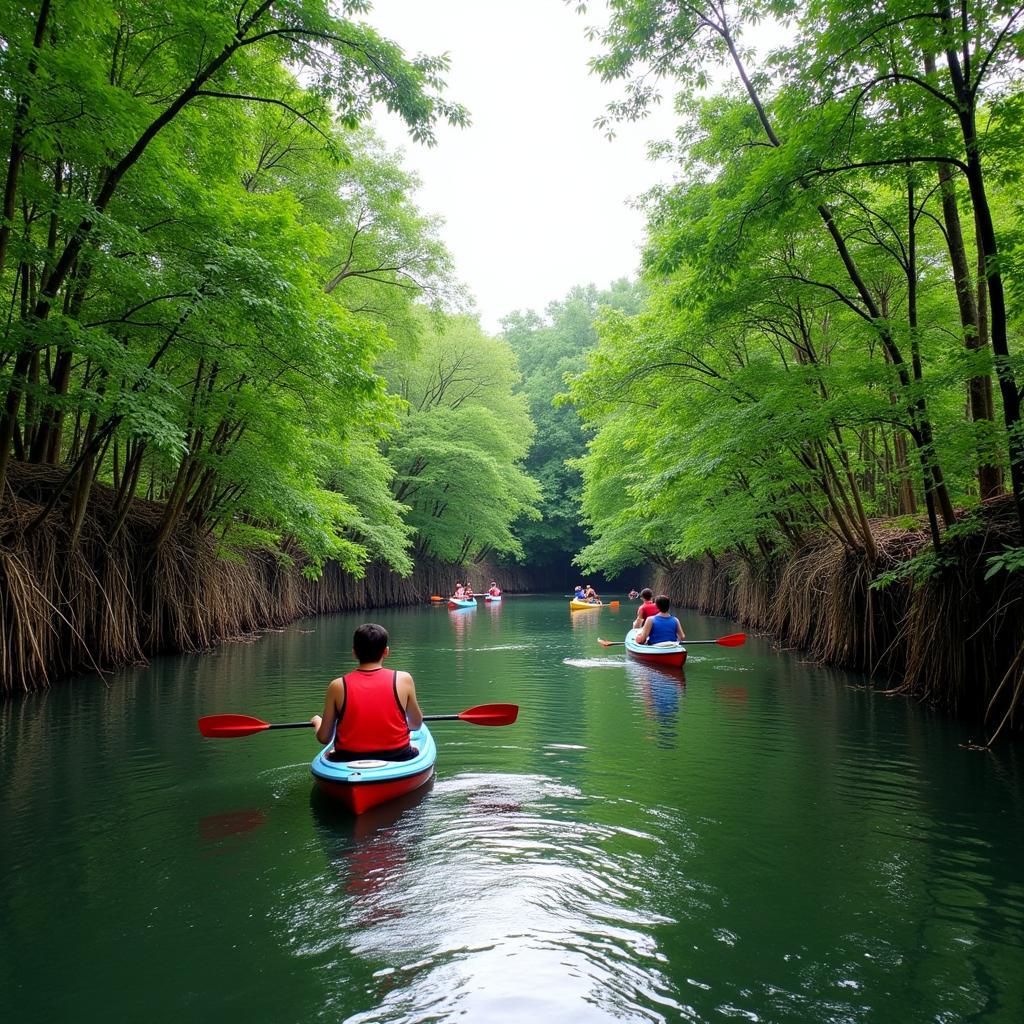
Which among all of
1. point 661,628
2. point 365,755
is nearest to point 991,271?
point 365,755

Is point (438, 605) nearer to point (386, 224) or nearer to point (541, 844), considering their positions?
point (386, 224)

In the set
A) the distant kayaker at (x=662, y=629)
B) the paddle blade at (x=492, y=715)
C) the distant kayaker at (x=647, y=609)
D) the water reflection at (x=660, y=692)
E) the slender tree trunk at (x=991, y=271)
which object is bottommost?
the water reflection at (x=660, y=692)

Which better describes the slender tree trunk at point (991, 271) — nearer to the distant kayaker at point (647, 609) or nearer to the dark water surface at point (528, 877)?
the dark water surface at point (528, 877)

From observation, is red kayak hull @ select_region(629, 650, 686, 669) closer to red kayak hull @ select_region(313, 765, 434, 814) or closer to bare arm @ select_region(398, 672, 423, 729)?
bare arm @ select_region(398, 672, 423, 729)

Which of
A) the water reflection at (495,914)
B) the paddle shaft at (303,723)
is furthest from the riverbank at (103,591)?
the water reflection at (495,914)

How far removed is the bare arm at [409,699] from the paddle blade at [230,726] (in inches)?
60.5

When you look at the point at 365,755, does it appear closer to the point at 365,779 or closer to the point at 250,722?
the point at 365,779

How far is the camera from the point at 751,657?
495 inches

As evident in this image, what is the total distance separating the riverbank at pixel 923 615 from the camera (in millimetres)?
6598

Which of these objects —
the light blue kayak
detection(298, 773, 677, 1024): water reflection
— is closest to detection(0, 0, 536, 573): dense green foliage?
the light blue kayak

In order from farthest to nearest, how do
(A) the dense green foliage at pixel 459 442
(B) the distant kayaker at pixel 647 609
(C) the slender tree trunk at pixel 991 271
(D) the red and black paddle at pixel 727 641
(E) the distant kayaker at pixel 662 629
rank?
(A) the dense green foliage at pixel 459 442 → (D) the red and black paddle at pixel 727 641 → (B) the distant kayaker at pixel 647 609 → (E) the distant kayaker at pixel 662 629 → (C) the slender tree trunk at pixel 991 271

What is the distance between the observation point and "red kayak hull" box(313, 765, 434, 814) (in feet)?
14.7

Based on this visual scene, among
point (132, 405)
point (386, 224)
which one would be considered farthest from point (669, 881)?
point (386, 224)

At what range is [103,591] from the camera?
10.1m
